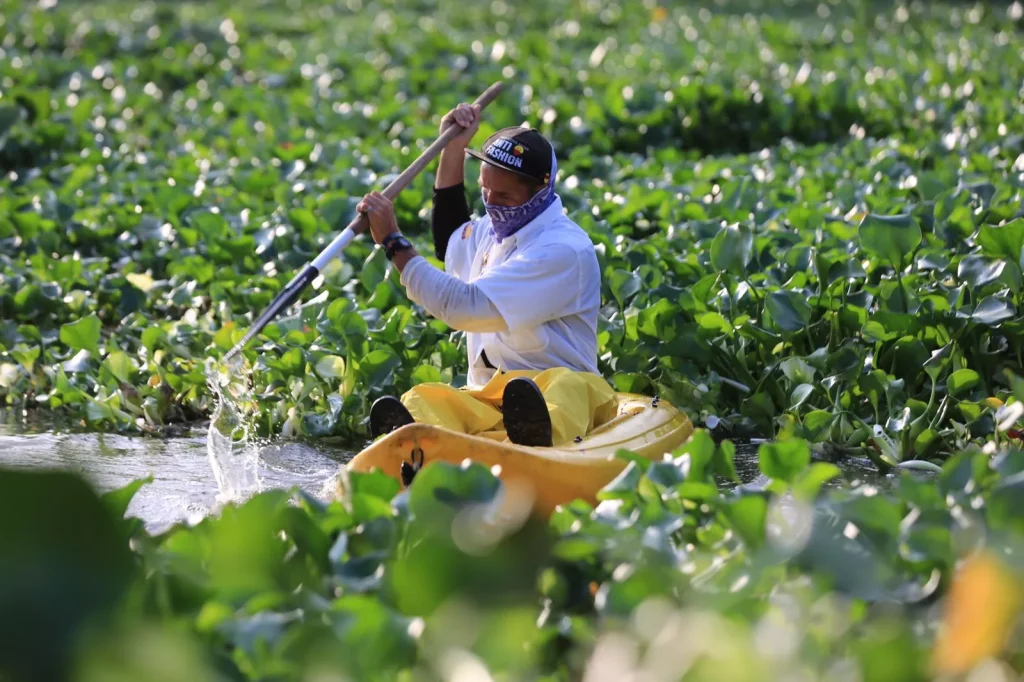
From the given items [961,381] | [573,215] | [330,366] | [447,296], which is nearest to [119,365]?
[330,366]

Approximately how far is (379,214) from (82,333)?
1.65m

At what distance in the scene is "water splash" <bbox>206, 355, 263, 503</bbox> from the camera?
4508mm

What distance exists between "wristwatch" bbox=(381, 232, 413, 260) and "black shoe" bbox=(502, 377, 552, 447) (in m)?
0.60

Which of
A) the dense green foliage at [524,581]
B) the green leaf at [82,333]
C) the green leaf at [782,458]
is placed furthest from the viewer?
the green leaf at [82,333]

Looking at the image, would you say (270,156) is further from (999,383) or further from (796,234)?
(999,383)

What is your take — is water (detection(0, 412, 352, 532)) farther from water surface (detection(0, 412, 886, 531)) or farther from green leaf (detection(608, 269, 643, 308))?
green leaf (detection(608, 269, 643, 308))

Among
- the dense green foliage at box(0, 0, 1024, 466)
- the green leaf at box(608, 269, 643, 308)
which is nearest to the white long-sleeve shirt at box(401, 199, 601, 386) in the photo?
the dense green foliage at box(0, 0, 1024, 466)

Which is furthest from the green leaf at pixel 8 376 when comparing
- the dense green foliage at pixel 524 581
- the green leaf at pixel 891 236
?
the green leaf at pixel 891 236

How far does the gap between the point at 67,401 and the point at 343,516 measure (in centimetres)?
290

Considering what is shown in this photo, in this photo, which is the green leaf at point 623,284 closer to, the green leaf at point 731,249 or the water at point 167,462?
the green leaf at point 731,249

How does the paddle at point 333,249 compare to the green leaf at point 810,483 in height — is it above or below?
below

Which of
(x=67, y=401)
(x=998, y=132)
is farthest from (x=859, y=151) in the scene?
(x=67, y=401)

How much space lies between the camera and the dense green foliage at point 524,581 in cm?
139

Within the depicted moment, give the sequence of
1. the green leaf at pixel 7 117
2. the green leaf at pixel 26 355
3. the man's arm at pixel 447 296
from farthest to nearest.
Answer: the green leaf at pixel 7 117 < the green leaf at pixel 26 355 < the man's arm at pixel 447 296
